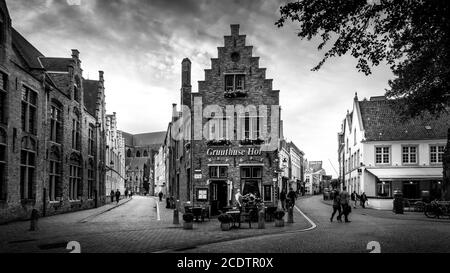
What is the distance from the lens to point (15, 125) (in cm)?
2156

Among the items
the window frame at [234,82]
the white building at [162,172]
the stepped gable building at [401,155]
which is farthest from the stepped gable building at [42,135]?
the white building at [162,172]

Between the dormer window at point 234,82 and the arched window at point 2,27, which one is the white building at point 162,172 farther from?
the arched window at point 2,27

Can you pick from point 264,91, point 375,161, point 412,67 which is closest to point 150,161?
point 375,161

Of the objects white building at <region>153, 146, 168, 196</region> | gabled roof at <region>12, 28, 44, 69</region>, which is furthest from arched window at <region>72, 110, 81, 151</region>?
white building at <region>153, 146, 168, 196</region>

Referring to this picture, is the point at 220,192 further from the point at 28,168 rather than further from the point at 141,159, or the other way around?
the point at 141,159

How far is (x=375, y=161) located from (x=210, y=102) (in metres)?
19.1

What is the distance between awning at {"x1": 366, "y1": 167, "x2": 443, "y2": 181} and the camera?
1483 inches

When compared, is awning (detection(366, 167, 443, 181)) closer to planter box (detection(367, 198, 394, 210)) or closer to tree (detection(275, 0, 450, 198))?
planter box (detection(367, 198, 394, 210))

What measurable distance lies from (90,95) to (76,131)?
8.94 metres

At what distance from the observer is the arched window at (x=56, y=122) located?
1111 inches

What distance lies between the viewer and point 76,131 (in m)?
33.6

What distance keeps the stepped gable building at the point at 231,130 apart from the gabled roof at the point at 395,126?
15.5m

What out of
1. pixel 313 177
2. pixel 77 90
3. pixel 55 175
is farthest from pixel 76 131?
pixel 313 177
